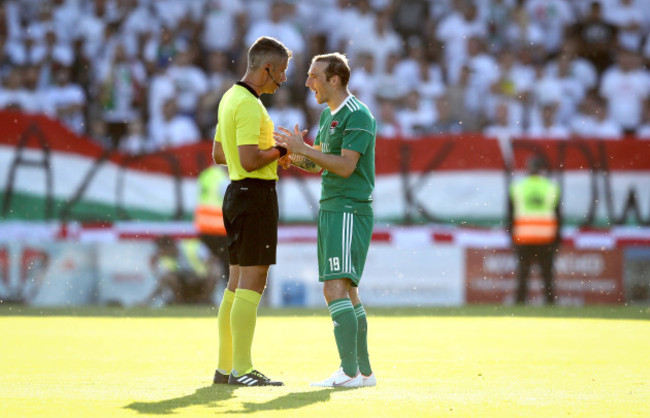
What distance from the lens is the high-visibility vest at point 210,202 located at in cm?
1684

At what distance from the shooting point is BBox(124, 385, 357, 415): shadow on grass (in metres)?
6.45

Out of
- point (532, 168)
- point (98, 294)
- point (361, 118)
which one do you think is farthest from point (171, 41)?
point (361, 118)

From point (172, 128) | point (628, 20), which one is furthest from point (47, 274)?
point (628, 20)

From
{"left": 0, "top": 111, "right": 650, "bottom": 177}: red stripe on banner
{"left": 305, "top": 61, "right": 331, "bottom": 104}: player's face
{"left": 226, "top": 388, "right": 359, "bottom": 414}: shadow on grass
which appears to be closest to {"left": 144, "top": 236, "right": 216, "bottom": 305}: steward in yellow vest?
{"left": 0, "top": 111, "right": 650, "bottom": 177}: red stripe on banner

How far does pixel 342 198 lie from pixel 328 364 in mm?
2005

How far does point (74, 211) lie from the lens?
16906mm

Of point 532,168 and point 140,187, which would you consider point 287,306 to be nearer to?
point 140,187

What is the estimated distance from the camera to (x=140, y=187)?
17.1 metres

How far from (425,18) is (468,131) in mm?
3202

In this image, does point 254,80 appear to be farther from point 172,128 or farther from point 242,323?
point 172,128

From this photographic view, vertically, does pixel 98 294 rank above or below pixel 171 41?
below

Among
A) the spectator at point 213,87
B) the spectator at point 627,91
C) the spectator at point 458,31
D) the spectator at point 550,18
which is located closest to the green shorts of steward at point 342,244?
the spectator at point 213,87

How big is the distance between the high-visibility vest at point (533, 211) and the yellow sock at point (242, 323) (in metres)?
9.88

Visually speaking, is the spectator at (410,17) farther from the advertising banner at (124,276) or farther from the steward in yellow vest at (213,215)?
the advertising banner at (124,276)
